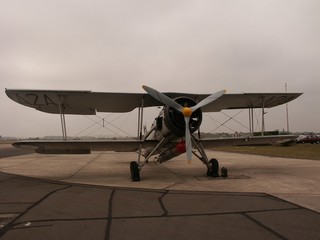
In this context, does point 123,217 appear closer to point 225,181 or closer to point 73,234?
point 73,234

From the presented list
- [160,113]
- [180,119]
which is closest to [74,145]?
[160,113]

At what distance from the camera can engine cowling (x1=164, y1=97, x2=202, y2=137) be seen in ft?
39.1

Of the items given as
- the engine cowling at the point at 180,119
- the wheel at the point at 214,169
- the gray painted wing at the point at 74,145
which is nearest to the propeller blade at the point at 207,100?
the engine cowling at the point at 180,119

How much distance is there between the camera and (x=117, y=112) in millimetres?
16141

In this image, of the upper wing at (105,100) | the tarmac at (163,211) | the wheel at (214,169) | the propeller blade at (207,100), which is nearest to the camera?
the tarmac at (163,211)

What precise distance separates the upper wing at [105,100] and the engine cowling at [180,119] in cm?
127

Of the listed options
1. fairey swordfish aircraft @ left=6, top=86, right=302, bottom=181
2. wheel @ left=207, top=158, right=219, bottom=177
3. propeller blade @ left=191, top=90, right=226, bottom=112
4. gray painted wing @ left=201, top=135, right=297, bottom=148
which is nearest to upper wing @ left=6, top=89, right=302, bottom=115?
fairey swordfish aircraft @ left=6, top=86, right=302, bottom=181

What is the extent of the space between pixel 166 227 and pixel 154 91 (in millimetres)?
7089

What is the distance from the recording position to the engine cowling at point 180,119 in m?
11.9

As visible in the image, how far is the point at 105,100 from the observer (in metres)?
14.0

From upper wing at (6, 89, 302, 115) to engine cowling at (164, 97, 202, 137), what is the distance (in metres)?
1.27

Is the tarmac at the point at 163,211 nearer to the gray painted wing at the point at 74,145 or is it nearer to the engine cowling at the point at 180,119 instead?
the engine cowling at the point at 180,119

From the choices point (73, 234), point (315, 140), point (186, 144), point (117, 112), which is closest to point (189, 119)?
point (186, 144)

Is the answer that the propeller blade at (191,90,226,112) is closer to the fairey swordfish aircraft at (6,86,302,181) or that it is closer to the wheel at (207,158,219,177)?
the fairey swordfish aircraft at (6,86,302,181)
